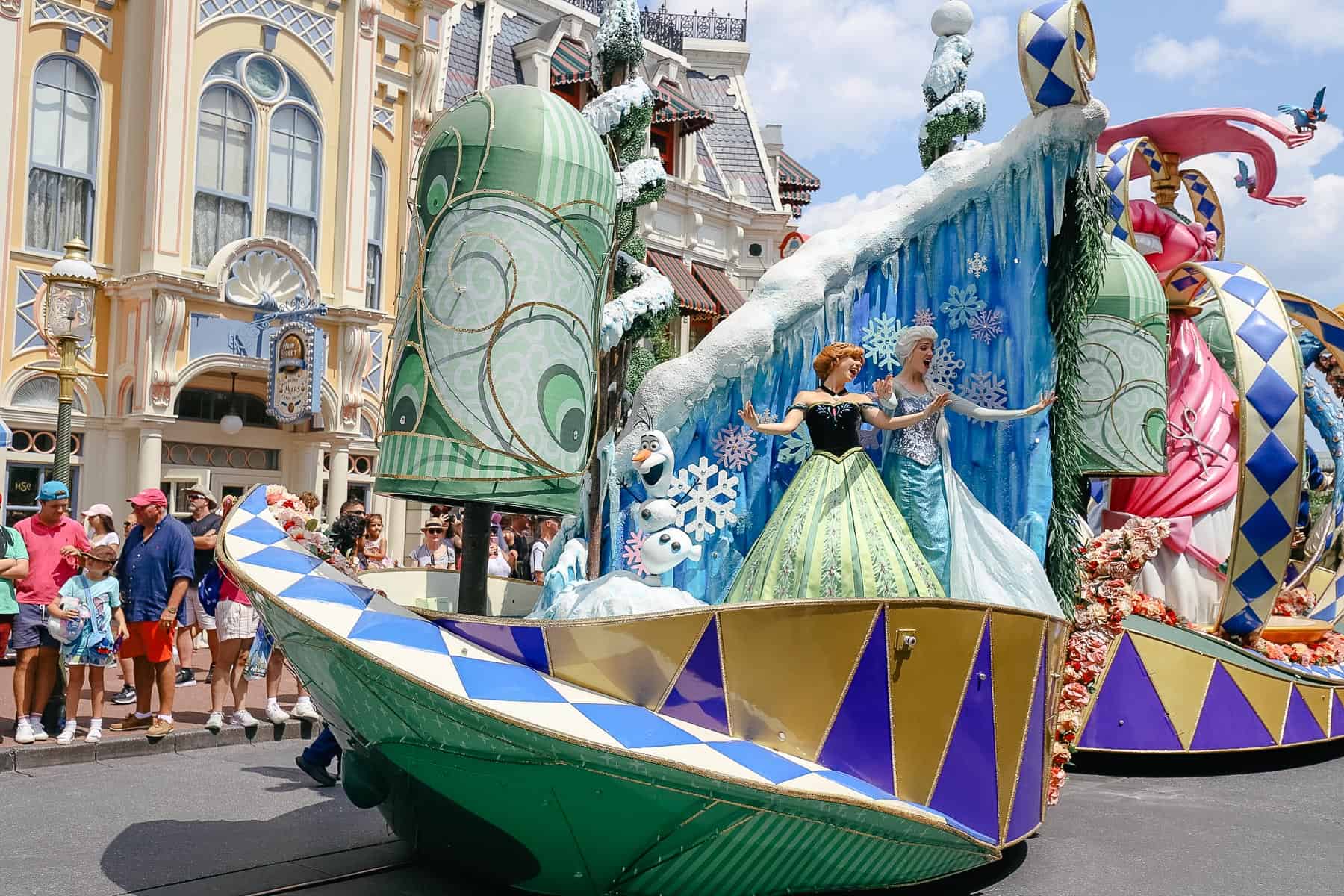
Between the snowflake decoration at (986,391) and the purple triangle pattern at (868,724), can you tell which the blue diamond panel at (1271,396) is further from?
the purple triangle pattern at (868,724)

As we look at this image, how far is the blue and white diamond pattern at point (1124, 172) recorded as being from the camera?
8.71 meters

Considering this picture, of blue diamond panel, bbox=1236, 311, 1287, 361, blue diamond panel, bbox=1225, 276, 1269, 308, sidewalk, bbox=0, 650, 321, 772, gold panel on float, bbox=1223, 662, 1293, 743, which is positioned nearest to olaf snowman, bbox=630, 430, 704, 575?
sidewalk, bbox=0, 650, 321, 772

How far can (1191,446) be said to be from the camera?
8.97 m

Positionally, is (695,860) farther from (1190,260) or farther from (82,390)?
(82,390)

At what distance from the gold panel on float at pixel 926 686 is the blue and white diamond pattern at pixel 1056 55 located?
2521mm

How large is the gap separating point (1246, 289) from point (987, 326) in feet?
10.1

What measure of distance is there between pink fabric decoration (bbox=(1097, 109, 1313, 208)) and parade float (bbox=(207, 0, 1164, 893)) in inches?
141

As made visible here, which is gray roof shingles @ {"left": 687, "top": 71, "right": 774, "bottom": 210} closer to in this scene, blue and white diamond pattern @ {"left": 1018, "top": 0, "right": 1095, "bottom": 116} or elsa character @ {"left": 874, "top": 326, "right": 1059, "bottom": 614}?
blue and white diamond pattern @ {"left": 1018, "top": 0, "right": 1095, "bottom": 116}

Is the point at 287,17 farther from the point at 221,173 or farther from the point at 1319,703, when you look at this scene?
the point at 1319,703

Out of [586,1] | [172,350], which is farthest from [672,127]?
[172,350]

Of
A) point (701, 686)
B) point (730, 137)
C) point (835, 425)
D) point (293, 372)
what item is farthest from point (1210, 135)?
point (730, 137)

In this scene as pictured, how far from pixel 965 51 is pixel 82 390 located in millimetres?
11966

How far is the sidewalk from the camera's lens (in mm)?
6906

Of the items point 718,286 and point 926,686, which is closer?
point 926,686
